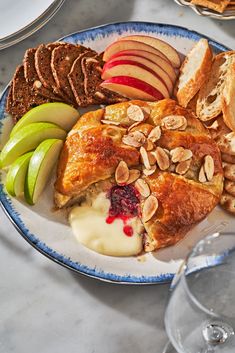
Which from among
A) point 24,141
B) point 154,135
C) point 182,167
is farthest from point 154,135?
point 24,141

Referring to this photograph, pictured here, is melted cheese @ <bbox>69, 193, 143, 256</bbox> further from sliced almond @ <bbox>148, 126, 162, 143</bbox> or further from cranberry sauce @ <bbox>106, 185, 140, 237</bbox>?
sliced almond @ <bbox>148, 126, 162, 143</bbox>

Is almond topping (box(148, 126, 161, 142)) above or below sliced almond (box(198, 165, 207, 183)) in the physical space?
above


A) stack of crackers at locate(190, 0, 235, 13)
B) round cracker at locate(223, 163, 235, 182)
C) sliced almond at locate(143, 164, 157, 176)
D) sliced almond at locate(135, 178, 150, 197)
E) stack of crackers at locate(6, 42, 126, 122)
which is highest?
stack of crackers at locate(190, 0, 235, 13)

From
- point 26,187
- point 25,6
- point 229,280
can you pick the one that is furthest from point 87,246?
point 25,6

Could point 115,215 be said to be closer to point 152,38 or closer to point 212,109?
point 212,109

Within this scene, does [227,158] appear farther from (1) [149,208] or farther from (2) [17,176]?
(2) [17,176]

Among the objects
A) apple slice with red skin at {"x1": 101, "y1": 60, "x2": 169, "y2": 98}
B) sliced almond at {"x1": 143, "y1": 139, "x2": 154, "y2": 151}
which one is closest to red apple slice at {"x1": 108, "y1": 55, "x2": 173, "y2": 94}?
apple slice with red skin at {"x1": 101, "y1": 60, "x2": 169, "y2": 98}
